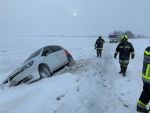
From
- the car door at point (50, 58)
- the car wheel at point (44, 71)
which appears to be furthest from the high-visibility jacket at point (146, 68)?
the car door at point (50, 58)

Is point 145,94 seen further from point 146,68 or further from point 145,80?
point 146,68

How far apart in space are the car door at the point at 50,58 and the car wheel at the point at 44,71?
292 millimetres

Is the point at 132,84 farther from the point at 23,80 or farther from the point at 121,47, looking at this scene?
the point at 23,80

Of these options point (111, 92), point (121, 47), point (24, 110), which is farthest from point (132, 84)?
point (24, 110)

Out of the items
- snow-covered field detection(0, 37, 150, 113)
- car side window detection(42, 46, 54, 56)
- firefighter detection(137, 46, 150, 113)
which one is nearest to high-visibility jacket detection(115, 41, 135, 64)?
snow-covered field detection(0, 37, 150, 113)

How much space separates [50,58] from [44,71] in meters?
0.98

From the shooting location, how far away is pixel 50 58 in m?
13.1

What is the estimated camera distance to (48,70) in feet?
41.0

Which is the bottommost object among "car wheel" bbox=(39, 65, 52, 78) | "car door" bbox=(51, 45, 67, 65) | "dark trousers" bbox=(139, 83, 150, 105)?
"car wheel" bbox=(39, 65, 52, 78)

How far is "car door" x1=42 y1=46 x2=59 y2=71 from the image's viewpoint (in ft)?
41.9

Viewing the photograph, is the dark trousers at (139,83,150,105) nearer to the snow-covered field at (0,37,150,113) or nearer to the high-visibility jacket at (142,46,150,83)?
the high-visibility jacket at (142,46,150,83)

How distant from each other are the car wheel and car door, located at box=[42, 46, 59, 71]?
292mm

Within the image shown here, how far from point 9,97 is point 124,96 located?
12.8 feet

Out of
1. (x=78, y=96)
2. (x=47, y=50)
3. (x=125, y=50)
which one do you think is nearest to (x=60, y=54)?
(x=47, y=50)
